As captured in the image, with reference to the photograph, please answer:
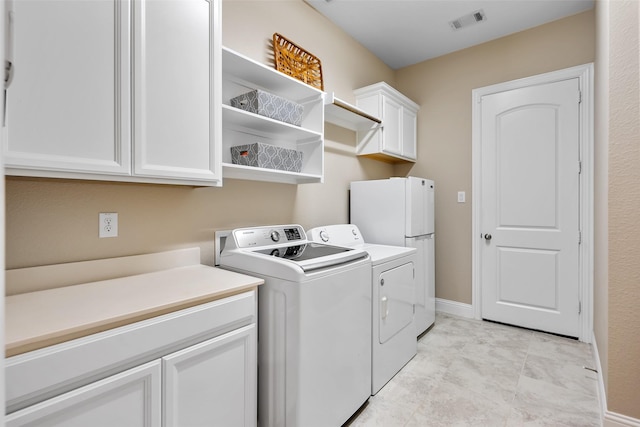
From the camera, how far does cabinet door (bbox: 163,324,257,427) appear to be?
116 cm

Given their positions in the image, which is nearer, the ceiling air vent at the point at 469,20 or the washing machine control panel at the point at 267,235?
the washing machine control panel at the point at 267,235

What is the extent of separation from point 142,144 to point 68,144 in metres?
0.25

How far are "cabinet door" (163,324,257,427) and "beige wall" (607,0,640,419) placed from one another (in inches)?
71.1

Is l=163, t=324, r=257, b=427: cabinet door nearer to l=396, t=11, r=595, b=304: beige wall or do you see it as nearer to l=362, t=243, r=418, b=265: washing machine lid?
l=362, t=243, r=418, b=265: washing machine lid

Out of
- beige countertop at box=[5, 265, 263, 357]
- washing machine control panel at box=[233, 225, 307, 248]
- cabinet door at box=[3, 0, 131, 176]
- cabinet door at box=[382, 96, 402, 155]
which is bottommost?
beige countertop at box=[5, 265, 263, 357]

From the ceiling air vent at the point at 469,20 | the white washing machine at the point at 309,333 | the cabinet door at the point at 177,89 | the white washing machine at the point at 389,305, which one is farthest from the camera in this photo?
the ceiling air vent at the point at 469,20

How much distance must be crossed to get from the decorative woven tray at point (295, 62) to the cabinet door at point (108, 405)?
196cm

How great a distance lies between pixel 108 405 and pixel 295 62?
88.9 inches

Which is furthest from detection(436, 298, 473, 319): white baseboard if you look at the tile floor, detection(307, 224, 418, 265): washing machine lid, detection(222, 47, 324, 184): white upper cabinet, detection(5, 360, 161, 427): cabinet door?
detection(5, 360, 161, 427): cabinet door

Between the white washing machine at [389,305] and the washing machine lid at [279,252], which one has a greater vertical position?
the washing machine lid at [279,252]

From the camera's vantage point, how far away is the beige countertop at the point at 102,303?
901 millimetres

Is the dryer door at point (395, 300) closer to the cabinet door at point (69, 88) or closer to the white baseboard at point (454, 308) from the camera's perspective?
the white baseboard at point (454, 308)

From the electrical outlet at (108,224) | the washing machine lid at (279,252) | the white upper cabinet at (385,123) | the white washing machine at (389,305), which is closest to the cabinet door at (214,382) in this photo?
the washing machine lid at (279,252)

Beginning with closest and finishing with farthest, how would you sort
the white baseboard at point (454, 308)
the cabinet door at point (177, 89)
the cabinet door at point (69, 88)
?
the cabinet door at point (69, 88) < the cabinet door at point (177, 89) < the white baseboard at point (454, 308)
